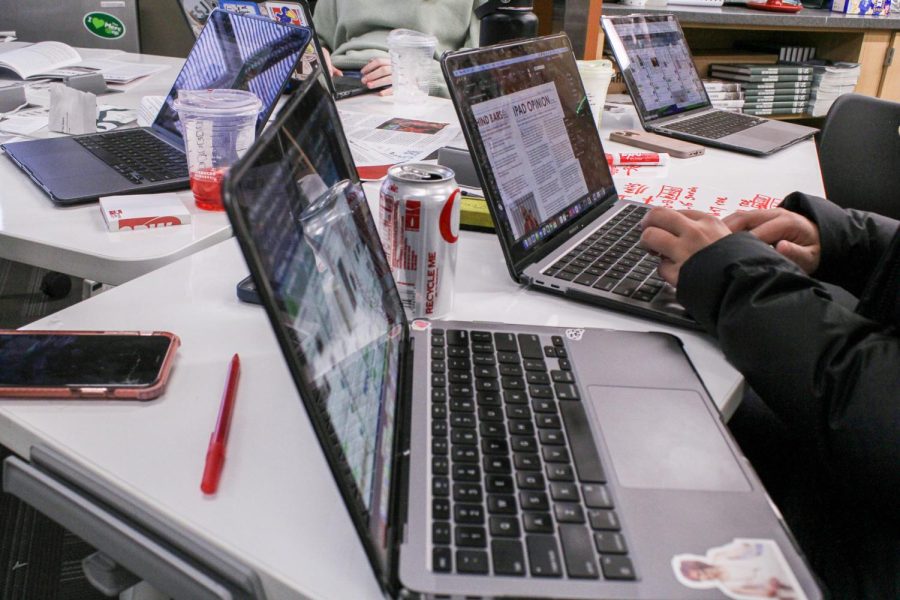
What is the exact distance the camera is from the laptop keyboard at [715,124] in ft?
5.22

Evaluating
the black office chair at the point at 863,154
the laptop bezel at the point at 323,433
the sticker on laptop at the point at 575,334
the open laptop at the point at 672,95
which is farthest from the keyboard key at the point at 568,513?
the black office chair at the point at 863,154

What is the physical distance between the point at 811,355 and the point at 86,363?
25.6 inches

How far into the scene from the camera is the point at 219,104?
1.04m

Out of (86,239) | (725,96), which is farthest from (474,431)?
(725,96)

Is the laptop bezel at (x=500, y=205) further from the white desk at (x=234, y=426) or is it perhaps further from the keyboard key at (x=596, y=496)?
the keyboard key at (x=596, y=496)

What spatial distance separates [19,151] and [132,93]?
0.62 metres

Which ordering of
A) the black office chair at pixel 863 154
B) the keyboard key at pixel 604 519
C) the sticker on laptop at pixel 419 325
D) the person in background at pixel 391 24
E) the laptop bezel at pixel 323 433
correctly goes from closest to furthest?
the laptop bezel at pixel 323 433 → the keyboard key at pixel 604 519 → the sticker on laptop at pixel 419 325 → the black office chair at pixel 863 154 → the person in background at pixel 391 24

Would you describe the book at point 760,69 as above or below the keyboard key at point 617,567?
→ below

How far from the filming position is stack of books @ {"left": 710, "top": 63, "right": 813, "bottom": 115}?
2676mm

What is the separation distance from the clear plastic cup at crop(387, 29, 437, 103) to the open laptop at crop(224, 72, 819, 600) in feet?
3.71

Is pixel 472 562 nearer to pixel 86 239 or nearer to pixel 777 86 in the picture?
pixel 86 239

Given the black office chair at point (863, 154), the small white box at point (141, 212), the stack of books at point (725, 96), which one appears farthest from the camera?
the stack of books at point (725, 96)

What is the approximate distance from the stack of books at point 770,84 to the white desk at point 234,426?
2.21 m

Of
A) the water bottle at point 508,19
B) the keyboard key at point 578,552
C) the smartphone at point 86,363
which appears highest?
the water bottle at point 508,19
